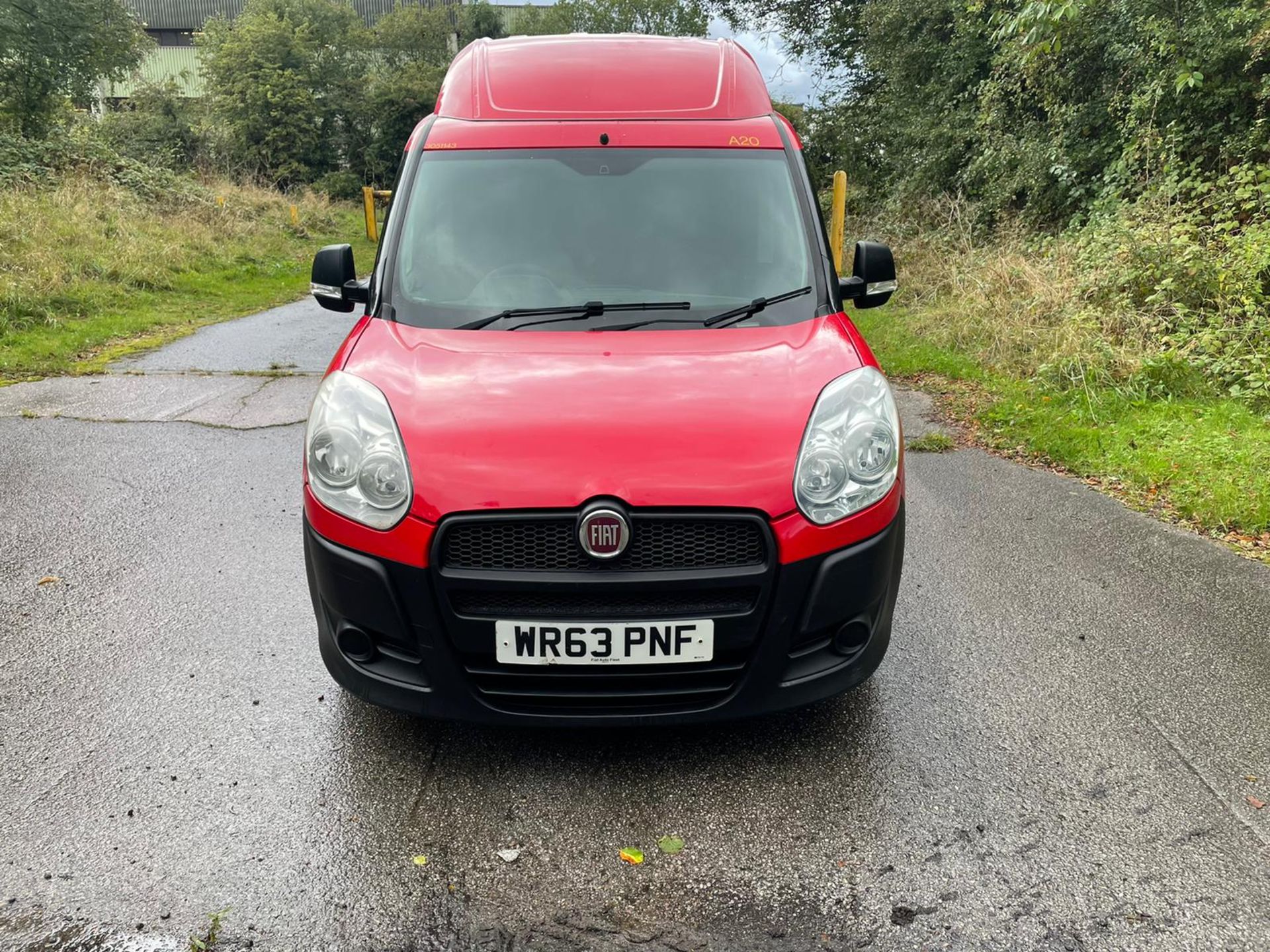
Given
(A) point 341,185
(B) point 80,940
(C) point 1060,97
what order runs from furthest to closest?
(A) point 341,185 < (C) point 1060,97 < (B) point 80,940

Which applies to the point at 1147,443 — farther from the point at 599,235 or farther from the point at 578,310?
the point at 578,310

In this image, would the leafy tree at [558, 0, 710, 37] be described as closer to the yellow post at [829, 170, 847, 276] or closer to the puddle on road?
the yellow post at [829, 170, 847, 276]

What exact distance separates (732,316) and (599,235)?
66 centimetres

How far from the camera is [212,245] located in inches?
660

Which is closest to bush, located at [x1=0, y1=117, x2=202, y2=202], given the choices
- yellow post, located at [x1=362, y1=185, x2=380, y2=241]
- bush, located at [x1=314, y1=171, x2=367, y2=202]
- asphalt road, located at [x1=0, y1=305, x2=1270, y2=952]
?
yellow post, located at [x1=362, y1=185, x2=380, y2=241]

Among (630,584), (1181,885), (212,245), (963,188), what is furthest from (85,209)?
(1181,885)

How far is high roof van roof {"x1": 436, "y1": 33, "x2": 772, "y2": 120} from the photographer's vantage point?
3898 millimetres

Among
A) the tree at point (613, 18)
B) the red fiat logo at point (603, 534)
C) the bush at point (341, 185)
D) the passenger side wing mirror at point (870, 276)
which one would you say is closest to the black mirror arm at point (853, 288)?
the passenger side wing mirror at point (870, 276)

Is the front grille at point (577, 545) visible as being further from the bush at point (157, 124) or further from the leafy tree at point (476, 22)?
the leafy tree at point (476, 22)

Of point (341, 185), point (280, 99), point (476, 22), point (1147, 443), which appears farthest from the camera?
point (476, 22)

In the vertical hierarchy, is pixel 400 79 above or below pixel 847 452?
above

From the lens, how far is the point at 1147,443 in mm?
6031

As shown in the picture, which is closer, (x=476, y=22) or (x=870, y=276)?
(x=870, y=276)

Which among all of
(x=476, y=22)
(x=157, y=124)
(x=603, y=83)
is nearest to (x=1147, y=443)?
(x=603, y=83)
